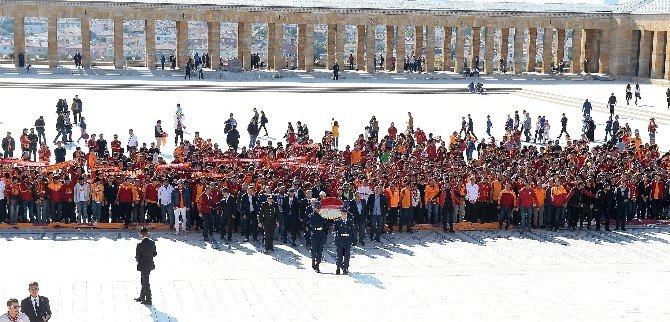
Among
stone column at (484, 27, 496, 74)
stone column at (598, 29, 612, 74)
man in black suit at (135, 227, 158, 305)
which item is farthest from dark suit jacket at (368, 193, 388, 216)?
stone column at (598, 29, 612, 74)

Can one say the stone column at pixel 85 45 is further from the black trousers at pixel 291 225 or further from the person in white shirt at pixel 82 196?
the black trousers at pixel 291 225

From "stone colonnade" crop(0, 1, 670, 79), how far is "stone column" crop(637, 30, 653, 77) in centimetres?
6

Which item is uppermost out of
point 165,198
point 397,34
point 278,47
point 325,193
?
point 397,34

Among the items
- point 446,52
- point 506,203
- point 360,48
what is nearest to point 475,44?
point 446,52

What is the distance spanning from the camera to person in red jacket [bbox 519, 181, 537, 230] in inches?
811

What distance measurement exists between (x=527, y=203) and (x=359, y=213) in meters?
→ 3.79

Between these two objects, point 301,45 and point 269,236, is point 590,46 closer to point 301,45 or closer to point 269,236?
point 301,45

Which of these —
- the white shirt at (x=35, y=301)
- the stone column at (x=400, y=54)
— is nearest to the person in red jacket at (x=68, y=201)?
the white shirt at (x=35, y=301)

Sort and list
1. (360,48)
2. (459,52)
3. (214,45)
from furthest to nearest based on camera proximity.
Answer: (360,48), (459,52), (214,45)

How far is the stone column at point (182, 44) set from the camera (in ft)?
204

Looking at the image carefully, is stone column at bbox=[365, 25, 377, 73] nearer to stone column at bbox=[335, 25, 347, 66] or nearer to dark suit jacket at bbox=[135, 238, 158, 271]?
stone column at bbox=[335, 25, 347, 66]

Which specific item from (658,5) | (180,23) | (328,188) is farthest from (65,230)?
(658,5)

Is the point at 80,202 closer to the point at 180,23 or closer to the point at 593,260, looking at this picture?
the point at 593,260

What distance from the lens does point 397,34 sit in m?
65.8
